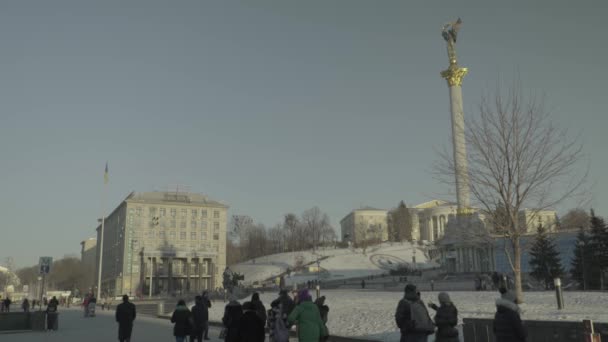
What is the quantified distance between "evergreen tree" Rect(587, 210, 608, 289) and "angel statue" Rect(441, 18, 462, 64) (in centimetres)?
2935

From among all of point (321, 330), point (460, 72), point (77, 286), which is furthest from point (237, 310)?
point (77, 286)

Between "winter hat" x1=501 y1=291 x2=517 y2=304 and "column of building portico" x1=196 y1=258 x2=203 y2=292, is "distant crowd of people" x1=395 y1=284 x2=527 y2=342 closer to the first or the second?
"winter hat" x1=501 y1=291 x2=517 y2=304

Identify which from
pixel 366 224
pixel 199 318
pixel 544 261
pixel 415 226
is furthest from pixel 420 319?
pixel 366 224

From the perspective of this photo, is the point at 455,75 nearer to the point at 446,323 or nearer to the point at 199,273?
the point at 199,273

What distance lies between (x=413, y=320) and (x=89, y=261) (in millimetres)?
186257

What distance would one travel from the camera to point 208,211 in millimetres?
109625

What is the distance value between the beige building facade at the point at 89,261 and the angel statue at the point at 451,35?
298ft

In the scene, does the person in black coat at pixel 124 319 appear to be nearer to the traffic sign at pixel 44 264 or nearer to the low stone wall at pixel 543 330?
the traffic sign at pixel 44 264

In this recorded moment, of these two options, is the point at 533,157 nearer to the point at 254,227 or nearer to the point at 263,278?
the point at 263,278

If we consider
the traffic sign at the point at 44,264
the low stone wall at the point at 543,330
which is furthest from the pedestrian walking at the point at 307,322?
the traffic sign at the point at 44,264

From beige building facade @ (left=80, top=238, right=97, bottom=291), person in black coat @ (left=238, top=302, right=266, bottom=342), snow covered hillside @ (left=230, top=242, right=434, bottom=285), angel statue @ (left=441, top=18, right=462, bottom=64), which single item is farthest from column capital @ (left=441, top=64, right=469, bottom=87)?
beige building facade @ (left=80, top=238, right=97, bottom=291)

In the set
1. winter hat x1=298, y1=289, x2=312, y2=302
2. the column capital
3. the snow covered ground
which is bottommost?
the snow covered ground

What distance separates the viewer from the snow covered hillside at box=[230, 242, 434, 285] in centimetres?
9812

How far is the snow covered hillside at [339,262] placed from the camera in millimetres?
98125
